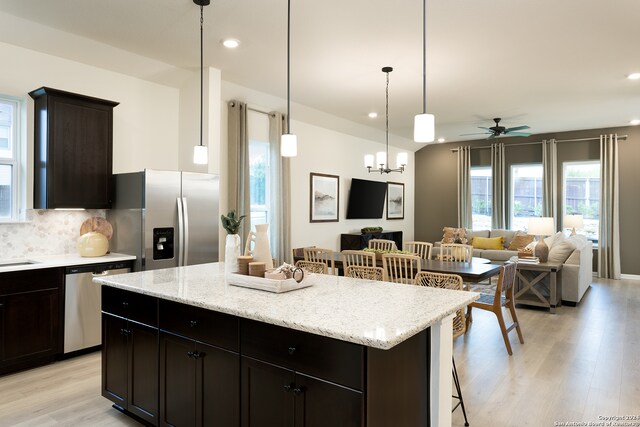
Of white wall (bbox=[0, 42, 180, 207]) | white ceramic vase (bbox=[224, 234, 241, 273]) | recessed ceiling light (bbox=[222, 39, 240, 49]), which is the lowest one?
white ceramic vase (bbox=[224, 234, 241, 273])

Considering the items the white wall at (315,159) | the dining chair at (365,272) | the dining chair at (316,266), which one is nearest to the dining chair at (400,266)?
the dining chair at (365,272)

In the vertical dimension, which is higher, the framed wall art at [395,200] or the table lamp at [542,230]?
the framed wall art at [395,200]

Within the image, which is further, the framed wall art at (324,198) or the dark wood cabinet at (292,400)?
the framed wall art at (324,198)

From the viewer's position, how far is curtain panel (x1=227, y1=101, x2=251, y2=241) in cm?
565

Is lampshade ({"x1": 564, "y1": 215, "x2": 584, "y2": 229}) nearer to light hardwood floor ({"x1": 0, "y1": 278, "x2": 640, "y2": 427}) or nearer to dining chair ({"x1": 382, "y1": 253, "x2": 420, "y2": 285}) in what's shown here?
light hardwood floor ({"x1": 0, "y1": 278, "x2": 640, "y2": 427})

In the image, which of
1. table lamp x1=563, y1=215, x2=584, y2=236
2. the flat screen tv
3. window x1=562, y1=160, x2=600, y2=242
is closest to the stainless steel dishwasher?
the flat screen tv

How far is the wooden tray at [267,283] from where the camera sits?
237cm

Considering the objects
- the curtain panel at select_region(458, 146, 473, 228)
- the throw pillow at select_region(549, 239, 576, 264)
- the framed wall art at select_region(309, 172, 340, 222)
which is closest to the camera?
the throw pillow at select_region(549, 239, 576, 264)

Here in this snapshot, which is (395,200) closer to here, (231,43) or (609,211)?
(609,211)

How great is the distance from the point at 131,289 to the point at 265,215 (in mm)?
3936

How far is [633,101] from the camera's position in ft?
21.2

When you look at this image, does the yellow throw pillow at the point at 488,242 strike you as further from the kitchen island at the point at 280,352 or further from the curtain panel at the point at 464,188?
the kitchen island at the point at 280,352

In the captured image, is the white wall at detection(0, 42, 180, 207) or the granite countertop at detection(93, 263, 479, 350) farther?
the white wall at detection(0, 42, 180, 207)

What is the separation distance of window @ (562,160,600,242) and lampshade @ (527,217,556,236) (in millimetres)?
3229
